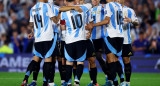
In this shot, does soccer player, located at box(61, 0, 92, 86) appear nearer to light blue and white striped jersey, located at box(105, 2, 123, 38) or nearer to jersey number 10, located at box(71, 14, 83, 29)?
jersey number 10, located at box(71, 14, 83, 29)

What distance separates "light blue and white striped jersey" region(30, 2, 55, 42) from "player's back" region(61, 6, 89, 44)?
1.58 feet

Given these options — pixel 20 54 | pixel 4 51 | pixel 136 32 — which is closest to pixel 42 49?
pixel 20 54

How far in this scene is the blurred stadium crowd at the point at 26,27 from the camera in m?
17.8

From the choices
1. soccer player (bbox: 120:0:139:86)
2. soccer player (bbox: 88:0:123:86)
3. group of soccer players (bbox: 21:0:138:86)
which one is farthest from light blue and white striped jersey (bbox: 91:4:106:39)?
soccer player (bbox: 88:0:123:86)

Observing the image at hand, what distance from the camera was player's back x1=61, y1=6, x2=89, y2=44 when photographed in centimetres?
942

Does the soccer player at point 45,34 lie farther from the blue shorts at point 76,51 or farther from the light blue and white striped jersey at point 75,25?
the blue shorts at point 76,51

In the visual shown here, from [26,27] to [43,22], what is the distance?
10.0m

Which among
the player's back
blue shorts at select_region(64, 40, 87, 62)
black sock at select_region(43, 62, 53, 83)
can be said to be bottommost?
black sock at select_region(43, 62, 53, 83)

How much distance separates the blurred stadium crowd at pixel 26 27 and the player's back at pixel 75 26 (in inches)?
319

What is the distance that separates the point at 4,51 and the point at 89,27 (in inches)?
359

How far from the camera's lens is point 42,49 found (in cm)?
980

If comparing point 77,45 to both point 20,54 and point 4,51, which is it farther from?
point 4,51

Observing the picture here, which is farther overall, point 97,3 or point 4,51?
point 4,51

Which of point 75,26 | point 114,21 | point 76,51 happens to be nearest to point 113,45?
point 114,21
